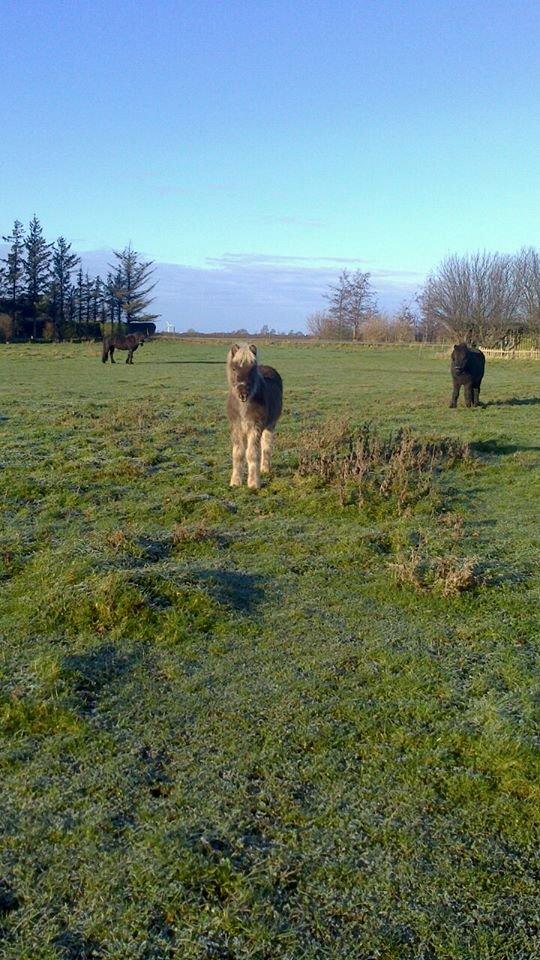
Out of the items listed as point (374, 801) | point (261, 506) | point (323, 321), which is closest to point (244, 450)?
point (261, 506)

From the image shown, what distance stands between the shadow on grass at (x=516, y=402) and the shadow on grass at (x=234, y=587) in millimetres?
14276

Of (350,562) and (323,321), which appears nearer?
(350,562)

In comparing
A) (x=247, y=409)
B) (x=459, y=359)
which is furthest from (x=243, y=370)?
(x=459, y=359)

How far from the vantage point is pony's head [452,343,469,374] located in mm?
17844

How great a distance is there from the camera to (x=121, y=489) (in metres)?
9.00

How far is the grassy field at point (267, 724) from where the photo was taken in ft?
9.04

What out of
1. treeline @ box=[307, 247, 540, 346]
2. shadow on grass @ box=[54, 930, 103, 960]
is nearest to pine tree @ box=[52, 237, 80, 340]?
treeline @ box=[307, 247, 540, 346]

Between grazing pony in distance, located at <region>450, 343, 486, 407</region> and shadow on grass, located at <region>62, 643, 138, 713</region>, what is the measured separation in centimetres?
1469

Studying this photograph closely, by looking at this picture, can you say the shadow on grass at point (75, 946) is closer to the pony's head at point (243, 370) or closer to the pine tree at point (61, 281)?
the pony's head at point (243, 370)

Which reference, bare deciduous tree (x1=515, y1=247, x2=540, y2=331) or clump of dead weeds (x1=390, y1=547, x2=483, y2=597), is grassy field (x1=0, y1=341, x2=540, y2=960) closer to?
clump of dead weeds (x1=390, y1=547, x2=483, y2=597)

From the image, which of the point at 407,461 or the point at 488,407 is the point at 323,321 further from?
the point at 407,461

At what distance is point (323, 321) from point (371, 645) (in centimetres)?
8382

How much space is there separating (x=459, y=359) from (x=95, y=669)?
15.1m

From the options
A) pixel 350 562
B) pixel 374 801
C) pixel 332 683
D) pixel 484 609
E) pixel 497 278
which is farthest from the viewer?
pixel 497 278
